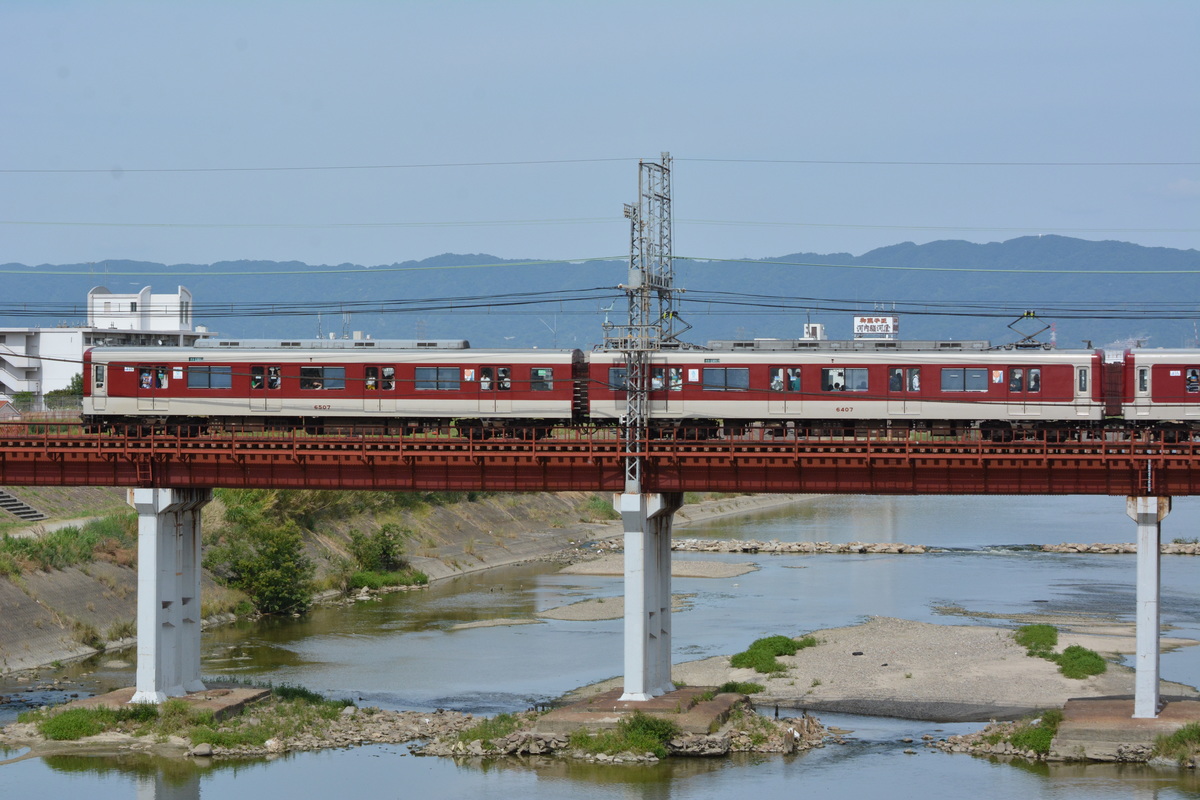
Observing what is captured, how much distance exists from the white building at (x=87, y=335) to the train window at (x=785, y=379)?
86.0 m

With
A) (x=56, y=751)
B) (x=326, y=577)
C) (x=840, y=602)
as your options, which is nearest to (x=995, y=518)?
(x=840, y=602)

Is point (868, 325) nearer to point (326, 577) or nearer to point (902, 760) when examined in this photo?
point (326, 577)

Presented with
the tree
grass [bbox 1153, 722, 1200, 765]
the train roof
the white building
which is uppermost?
the white building

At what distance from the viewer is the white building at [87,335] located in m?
138

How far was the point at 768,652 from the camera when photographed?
63.0 m

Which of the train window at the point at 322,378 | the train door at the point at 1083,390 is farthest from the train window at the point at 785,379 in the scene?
the train window at the point at 322,378

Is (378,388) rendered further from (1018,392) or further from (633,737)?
(1018,392)

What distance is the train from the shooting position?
52.6m

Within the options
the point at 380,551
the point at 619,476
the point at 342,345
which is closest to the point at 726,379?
the point at 619,476

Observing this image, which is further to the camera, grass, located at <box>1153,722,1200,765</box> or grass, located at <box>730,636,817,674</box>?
grass, located at <box>730,636,817,674</box>

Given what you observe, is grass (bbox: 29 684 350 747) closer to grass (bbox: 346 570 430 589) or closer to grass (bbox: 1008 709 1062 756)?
grass (bbox: 1008 709 1062 756)

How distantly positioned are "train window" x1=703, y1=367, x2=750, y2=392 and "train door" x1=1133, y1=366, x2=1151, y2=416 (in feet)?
45.3

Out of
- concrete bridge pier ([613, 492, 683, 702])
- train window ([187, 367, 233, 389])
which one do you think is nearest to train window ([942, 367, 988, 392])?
concrete bridge pier ([613, 492, 683, 702])

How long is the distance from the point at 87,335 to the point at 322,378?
9447cm
